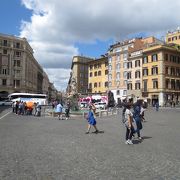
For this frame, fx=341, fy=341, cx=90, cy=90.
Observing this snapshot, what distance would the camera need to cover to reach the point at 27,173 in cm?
789

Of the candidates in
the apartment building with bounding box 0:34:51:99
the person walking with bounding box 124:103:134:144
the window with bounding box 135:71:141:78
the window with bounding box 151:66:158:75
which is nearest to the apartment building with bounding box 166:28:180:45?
the window with bounding box 135:71:141:78

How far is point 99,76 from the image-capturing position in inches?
3996

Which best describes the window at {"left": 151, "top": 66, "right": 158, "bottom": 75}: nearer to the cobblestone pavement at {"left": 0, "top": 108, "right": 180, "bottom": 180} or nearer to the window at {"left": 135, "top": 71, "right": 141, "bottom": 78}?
the window at {"left": 135, "top": 71, "right": 141, "bottom": 78}

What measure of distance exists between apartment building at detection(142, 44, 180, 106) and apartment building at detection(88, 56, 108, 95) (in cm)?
1804

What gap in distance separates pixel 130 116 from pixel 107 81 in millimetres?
83382

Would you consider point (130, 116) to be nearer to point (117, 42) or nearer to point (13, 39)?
point (117, 42)

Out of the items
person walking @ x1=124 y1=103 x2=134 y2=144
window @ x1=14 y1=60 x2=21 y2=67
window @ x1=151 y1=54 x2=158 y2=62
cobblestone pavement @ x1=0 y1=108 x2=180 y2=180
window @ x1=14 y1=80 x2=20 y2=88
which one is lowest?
cobblestone pavement @ x1=0 y1=108 x2=180 y2=180

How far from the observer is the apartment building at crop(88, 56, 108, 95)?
98812 mm

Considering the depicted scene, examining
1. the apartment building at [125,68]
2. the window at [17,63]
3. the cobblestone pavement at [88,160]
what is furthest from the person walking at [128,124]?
the window at [17,63]

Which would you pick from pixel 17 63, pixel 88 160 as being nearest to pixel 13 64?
pixel 17 63

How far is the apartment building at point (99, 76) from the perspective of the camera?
98.8m

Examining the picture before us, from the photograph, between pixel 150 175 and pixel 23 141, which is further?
pixel 23 141

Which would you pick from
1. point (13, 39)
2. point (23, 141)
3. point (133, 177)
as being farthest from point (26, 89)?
point (133, 177)

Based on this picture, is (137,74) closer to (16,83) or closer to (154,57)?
(154,57)
